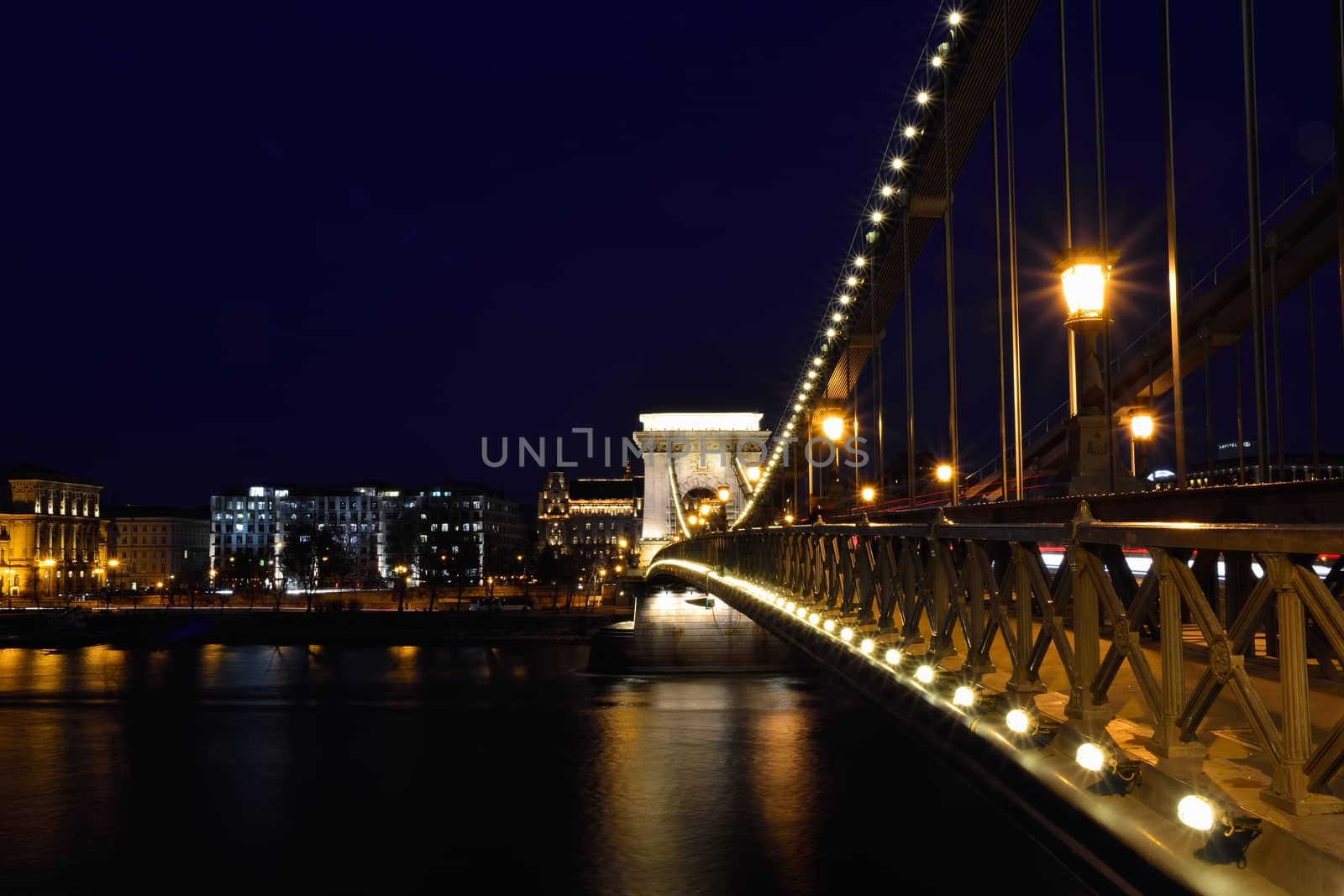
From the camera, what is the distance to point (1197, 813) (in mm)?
3338

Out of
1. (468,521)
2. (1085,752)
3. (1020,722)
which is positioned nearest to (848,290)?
(1020,722)

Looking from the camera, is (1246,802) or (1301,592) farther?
(1246,802)

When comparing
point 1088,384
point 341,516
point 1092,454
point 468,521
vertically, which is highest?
point 341,516

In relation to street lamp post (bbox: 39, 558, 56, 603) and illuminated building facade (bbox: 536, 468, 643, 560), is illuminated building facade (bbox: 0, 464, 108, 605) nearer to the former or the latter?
street lamp post (bbox: 39, 558, 56, 603)

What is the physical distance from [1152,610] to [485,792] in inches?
1018

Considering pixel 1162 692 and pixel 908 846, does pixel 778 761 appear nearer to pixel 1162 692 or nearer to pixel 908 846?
pixel 908 846

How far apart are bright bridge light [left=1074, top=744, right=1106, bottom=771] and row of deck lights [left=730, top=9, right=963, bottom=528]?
555 inches

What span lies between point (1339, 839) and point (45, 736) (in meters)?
42.1

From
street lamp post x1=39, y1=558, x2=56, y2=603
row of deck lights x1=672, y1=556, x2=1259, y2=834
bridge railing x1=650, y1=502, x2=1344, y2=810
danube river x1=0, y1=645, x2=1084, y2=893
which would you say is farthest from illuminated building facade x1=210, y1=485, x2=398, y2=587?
bridge railing x1=650, y1=502, x2=1344, y2=810

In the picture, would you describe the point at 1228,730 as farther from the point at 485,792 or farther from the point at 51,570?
the point at 51,570

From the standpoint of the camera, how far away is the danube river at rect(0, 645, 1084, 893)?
942 inches

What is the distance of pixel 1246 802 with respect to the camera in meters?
3.45

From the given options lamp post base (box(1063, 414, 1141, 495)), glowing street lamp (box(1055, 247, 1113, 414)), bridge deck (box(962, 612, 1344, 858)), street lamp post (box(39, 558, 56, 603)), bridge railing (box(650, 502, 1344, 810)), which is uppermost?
glowing street lamp (box(1055, 247, 1113, 414))

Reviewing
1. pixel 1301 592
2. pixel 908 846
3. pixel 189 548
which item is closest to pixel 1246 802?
pixel 1301 592
